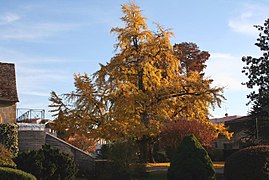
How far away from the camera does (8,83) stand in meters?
31.3

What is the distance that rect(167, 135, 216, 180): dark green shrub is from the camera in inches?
817

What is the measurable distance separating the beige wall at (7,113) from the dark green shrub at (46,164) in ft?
26.9

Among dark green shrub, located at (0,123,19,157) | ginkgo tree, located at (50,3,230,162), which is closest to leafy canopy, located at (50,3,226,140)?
ginkgo tree, located at (50,3,230,162)

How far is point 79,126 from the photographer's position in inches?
1340

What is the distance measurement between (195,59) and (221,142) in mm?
11208

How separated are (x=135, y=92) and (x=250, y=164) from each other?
46.6 ft

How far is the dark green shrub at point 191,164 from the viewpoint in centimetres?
2075

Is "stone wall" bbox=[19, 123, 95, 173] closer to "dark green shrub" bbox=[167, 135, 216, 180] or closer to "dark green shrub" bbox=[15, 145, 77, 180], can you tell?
"dark green shrub" bbox=[15, 145, 77, 180]

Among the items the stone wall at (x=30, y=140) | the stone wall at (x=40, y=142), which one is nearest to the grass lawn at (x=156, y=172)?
the stone wall at (x=40, y=142)

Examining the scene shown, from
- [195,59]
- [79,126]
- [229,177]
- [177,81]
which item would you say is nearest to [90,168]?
[79,126]

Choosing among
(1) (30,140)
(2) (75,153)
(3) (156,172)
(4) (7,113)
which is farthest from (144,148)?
(4) (7,113)

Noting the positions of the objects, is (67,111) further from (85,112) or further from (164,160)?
(164,160)

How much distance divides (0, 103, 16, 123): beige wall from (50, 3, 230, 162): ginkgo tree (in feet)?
17.1

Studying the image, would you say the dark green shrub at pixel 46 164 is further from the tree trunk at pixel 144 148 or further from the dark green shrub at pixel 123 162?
the tree trunk at pixel 144 148
